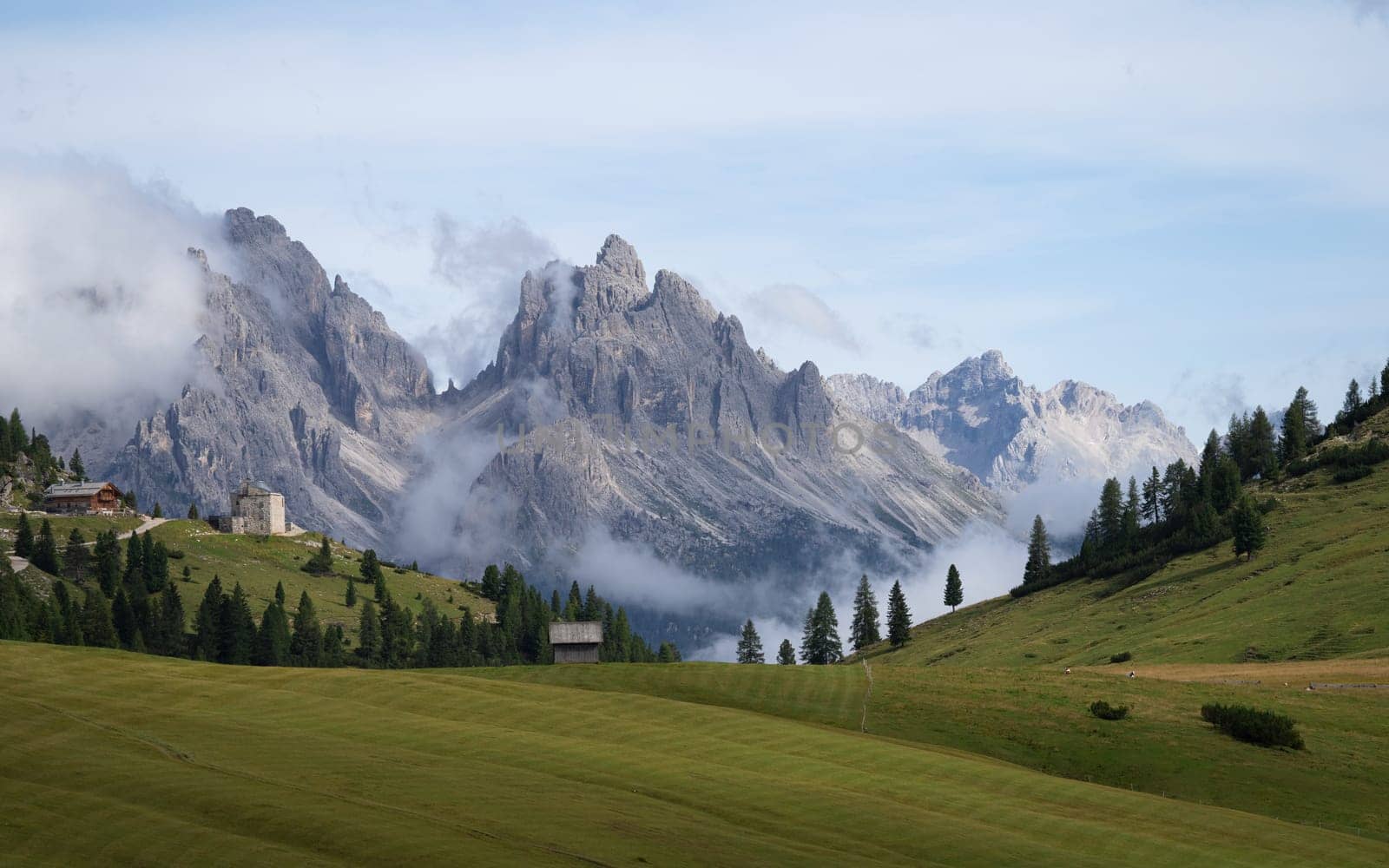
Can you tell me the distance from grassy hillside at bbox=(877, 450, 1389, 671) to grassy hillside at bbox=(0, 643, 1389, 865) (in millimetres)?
66080

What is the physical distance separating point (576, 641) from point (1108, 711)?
5924cm

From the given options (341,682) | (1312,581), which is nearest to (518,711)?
(341,682)

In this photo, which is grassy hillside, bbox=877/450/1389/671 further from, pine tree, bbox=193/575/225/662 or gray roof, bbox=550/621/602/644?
pine tree, bbox=193/575/225/662

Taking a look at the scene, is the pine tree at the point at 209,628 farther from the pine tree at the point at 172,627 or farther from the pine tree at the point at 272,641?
the pine tree at the point at 272,641

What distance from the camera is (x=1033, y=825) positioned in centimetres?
6706

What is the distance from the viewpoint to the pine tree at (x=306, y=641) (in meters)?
192

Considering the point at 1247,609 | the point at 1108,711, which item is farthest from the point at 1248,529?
the point at 1108,711

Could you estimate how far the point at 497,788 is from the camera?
204 feet

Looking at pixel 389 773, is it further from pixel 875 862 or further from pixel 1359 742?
pixel 1359 742

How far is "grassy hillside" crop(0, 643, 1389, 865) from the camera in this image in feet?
168

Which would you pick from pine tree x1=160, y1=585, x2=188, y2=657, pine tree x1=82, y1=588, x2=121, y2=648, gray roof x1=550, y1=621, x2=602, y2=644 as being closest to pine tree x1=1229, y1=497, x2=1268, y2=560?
gray roof x1=550, y1=621, x2=602, y2=644

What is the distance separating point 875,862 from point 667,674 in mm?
54437

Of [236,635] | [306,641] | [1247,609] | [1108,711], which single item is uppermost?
[1247,609]

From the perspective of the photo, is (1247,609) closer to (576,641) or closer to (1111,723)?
(1111,723)
